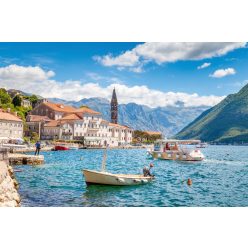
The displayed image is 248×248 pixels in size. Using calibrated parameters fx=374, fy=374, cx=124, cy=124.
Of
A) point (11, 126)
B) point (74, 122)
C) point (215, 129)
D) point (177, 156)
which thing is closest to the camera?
point (11, 126)

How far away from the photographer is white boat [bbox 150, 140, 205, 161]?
88.7ft

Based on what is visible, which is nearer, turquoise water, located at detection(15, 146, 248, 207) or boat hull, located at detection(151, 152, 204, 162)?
turquoise water, located at detection(15, 146, 248, 207)

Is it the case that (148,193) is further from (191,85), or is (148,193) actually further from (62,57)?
(62,57)

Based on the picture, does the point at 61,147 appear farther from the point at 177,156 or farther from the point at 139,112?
the point at 177,156

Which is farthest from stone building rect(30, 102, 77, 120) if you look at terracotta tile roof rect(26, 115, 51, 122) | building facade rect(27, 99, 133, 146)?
terracotta tile roof rect(26, 115, 51, 122)

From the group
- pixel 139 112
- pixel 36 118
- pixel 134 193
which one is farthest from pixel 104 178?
pixel 139 112

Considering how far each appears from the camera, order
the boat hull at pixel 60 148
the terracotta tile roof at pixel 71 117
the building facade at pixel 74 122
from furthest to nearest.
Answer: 1. the boat hull at pixel 60 148
2. the terracotta tile roof at pixel 71 117
3. the building facade at pixel 74 122

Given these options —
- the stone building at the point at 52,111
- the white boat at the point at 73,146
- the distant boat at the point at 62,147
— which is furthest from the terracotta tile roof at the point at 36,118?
the distant boat at the point at 62,147

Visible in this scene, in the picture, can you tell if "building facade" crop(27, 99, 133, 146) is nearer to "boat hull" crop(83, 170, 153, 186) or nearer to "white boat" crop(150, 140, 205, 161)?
"white boat" crop(150, 140, 205, 161)

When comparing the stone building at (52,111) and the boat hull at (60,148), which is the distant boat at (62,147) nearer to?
the boat hull at (60,148)

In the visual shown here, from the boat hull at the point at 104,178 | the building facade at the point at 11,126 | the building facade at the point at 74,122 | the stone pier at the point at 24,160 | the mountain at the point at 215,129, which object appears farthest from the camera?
the mountain at the point at 215,129

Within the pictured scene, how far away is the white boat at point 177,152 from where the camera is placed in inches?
1064

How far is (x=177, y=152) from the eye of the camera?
2805 cm
